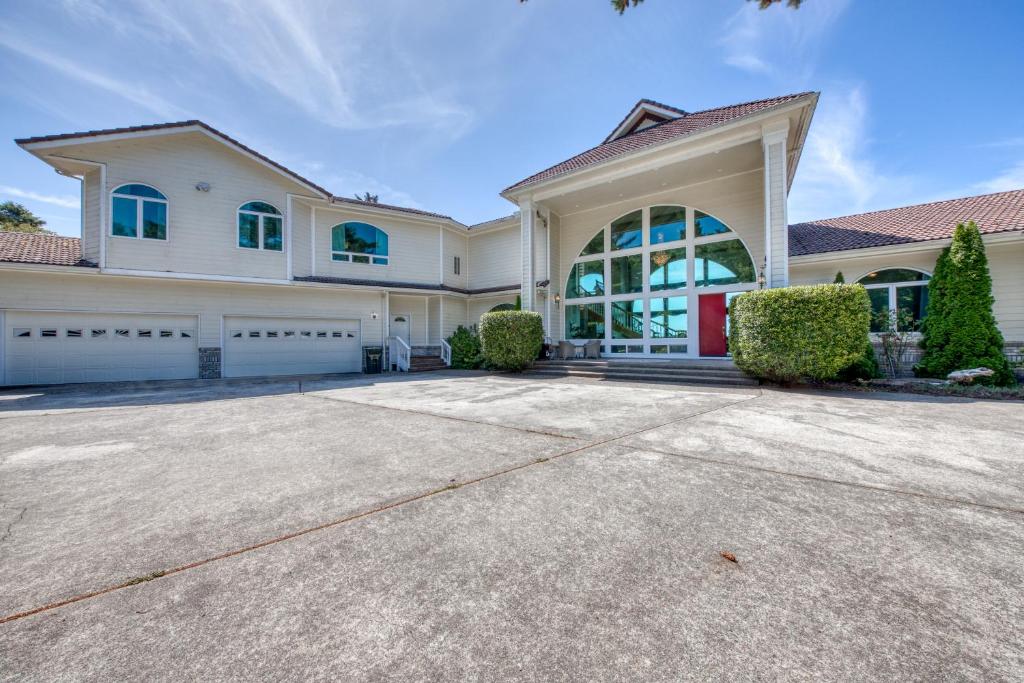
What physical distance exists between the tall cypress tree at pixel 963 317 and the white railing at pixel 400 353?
1410 cm

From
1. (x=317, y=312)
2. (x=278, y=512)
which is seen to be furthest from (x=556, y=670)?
(x=317, y=312)

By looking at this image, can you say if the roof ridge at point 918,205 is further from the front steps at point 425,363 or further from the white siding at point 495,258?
the front steps at point 425,363

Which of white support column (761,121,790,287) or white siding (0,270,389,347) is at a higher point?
white support column (761,121,790,287)

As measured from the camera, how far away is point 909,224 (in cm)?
1055

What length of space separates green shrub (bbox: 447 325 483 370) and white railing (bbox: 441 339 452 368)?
20 centimetres

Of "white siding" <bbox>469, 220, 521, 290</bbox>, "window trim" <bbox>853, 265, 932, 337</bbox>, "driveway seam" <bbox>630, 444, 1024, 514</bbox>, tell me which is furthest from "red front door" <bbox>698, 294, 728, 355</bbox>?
"driveway seam" <bbox>630, 444, 1024, 514</bbox>

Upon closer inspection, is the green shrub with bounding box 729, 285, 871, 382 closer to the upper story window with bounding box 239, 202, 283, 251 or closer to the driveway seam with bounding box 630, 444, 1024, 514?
the driveway seam with bounding box 630, 444, 1024, 514

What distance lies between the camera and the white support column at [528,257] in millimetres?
12453

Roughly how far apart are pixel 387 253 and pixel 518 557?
1448 cm

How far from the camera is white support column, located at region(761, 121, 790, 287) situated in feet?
28.3

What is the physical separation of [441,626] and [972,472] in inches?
155

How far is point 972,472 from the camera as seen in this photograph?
286 cm

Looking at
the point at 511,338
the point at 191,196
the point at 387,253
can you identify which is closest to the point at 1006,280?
the point at 511,338

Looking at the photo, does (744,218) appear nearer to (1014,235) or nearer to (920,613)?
(1014,235)
